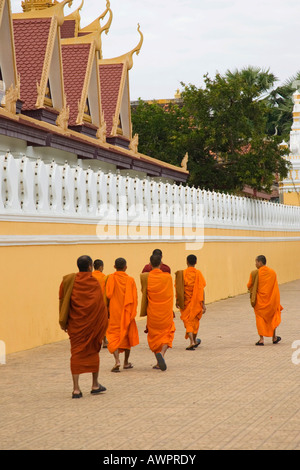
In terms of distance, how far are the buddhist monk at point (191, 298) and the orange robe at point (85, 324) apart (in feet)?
12.6

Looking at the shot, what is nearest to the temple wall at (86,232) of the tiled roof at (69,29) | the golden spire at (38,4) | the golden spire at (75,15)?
the golden spire at (38,4)

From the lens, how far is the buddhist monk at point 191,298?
41.8ft

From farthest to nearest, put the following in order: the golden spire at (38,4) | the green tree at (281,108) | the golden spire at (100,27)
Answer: the green tree at (281,108)
the golden spire at (38,4)
the golden spire at (100,27)

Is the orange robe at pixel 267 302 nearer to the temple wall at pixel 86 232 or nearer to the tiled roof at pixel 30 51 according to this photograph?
the temple wall at pixel 86 232

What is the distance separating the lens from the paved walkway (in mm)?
6730

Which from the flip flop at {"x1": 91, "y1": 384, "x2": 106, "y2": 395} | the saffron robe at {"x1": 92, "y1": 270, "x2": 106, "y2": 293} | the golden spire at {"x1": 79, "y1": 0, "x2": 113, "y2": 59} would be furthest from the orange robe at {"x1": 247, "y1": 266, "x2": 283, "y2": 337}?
the golden spire at {"x1": 79, "y1": 0, "x2": 113, "y2": 59}

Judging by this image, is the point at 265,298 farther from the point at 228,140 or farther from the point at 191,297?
the point at 228,140

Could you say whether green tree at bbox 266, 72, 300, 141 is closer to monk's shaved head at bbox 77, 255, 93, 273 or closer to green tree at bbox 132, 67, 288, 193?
green tree at bbox 132, 67, 288, 193

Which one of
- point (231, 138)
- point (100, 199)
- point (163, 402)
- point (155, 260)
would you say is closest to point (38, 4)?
point (231, 138)

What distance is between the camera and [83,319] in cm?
899

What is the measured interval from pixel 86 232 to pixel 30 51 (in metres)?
6.60

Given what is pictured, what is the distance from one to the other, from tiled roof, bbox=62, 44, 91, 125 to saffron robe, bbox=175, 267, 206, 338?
9.69 meters
